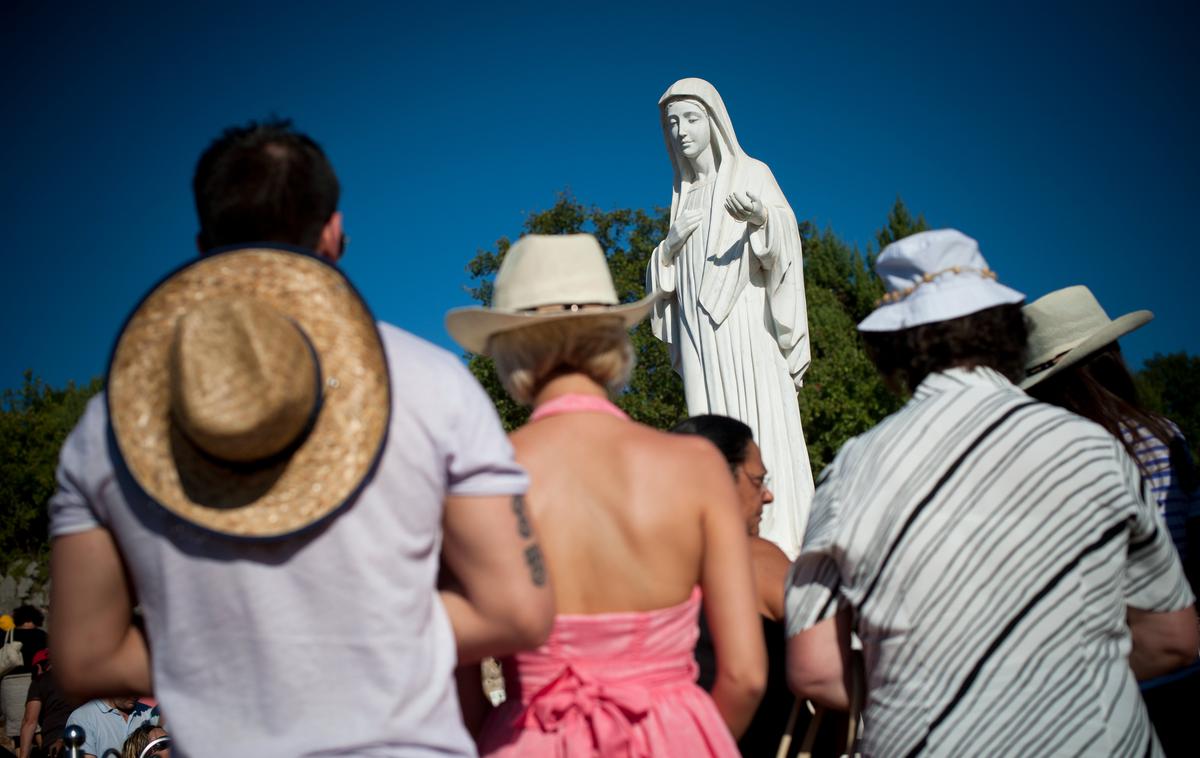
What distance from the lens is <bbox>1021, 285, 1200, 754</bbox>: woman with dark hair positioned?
3119 millimetres

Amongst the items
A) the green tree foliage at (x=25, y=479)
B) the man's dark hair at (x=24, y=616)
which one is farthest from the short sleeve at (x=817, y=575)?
the green tree foliage at (x=25, y=479)

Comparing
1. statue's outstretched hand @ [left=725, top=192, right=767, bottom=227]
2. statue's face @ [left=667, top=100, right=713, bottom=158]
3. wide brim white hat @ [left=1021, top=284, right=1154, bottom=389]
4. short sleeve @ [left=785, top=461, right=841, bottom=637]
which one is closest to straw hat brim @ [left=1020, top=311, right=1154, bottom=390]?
wide brim white hat @ [left=1021, top=284, right=1154, bottom=389]

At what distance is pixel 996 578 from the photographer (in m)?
2.13

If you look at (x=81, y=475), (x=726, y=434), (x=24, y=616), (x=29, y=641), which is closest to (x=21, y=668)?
(x=24, y=616)

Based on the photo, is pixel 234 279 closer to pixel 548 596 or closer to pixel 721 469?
pixel 548 596

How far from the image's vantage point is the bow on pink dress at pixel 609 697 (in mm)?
2121

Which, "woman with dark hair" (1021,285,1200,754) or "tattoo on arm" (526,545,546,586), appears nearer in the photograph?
"tattoo on arm" (526,545,546,586)

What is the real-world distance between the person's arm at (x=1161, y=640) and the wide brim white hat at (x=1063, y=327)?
118cm

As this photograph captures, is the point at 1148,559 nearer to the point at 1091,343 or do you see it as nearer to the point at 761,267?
the point at 1091,343

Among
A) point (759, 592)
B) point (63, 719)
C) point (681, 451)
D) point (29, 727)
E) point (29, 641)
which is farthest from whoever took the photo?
point (29, 641)

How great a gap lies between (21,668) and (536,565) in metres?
12.9

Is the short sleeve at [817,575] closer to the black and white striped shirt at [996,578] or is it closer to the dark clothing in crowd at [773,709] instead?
the black and white striped shirt at [996,578]

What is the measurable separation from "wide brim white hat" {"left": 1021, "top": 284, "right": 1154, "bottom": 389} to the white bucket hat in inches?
42.0

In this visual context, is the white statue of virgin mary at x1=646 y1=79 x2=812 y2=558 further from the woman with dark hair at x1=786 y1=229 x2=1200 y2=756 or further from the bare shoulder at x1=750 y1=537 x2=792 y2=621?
the woman with dark hair at x1=786 y1=229 x2=1200 y2=756
